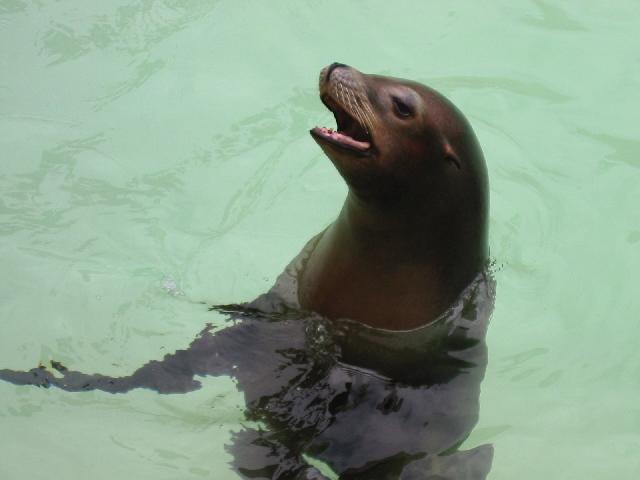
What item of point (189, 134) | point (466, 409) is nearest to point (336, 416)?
point (466, 409)

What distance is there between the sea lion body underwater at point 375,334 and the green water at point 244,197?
0.41m

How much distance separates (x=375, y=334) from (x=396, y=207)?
62cm

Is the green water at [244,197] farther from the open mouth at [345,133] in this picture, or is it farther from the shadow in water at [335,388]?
the open mouth at [345,133]

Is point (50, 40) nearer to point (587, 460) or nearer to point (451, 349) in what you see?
point (451, 349)

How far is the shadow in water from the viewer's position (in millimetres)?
4215

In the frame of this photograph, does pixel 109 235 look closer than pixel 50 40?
Yes

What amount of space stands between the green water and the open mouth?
1.34 metres

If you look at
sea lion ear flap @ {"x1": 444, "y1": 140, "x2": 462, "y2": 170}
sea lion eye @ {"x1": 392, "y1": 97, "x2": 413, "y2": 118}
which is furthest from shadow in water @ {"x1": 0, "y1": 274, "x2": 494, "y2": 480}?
sea lion eye @ {"x1": 392, "y1": 97, "x2": 413, "y2": 118}

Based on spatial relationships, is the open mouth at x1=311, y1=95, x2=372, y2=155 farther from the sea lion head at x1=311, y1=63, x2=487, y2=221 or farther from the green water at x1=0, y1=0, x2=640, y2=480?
the green water at x1=0, y1=0, x2=640, y2=480

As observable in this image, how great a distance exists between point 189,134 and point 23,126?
111 centimetres

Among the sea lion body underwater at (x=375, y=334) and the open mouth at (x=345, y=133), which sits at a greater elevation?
the open mouth at (x=345, y=133)

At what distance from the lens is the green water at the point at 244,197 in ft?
15.9

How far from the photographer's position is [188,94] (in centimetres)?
691

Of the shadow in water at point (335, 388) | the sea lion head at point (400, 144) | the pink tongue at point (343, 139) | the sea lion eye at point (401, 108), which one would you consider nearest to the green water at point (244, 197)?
the shadow in water at point (335, 388)
